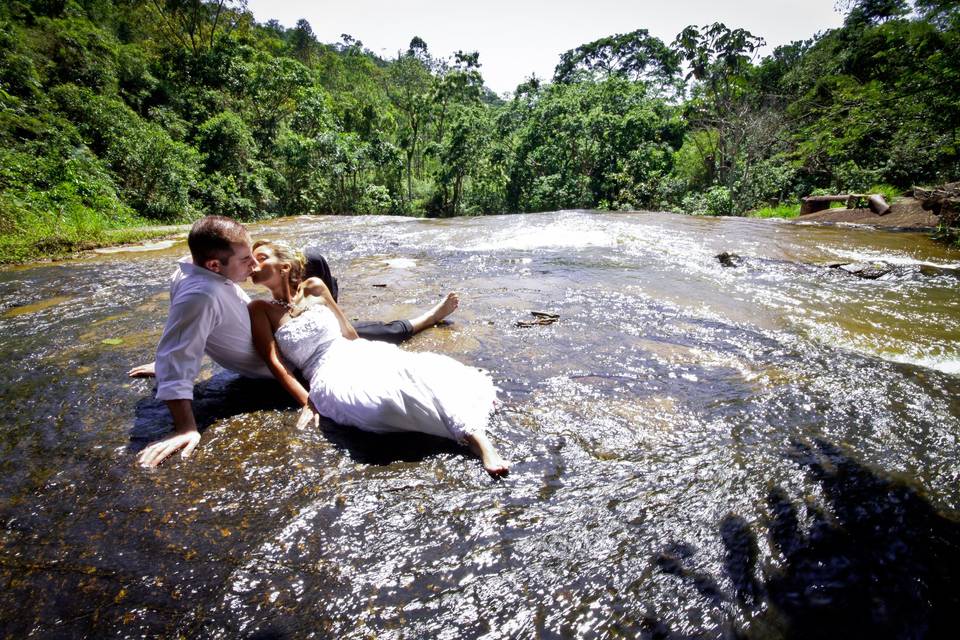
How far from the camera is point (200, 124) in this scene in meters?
19.2

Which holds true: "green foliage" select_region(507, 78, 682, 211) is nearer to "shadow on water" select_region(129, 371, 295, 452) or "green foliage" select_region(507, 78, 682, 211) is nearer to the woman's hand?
"shadow on water" select_region(129, 371, 295, 452)

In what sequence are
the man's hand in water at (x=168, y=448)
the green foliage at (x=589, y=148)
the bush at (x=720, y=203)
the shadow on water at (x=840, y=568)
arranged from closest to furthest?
1. the shadow on water at (x=840, y=568)
2. the man's hand in water at (x=168, y=448)
3. the bush at (x=720, y=203)
4. the green foliage at (x=589, y=148)

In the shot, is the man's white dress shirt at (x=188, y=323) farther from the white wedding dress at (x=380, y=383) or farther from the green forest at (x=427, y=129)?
the green forest at (x=427, y=129)

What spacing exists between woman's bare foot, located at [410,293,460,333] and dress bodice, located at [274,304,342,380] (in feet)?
4.28

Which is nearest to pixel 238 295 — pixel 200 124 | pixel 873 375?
pixel 873 375

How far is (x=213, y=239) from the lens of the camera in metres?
2.47

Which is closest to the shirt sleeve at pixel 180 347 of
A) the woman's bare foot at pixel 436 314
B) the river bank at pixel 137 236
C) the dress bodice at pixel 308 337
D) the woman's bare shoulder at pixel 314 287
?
the dress bodice at pixel 308 337

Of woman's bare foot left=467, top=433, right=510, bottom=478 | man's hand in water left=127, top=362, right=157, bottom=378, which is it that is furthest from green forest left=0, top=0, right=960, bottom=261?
woman's bare foot left=467, top=433, right=510, bottom=478

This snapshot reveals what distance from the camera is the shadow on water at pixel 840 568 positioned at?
→ 61.7 inches

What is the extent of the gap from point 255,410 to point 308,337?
61 cm

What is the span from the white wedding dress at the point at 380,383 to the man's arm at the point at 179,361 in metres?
0.55

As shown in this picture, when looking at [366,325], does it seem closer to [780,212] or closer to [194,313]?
[194,313]

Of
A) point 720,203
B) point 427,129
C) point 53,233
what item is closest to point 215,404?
point 53,233

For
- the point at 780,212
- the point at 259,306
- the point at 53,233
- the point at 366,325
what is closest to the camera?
the point at 259,306
